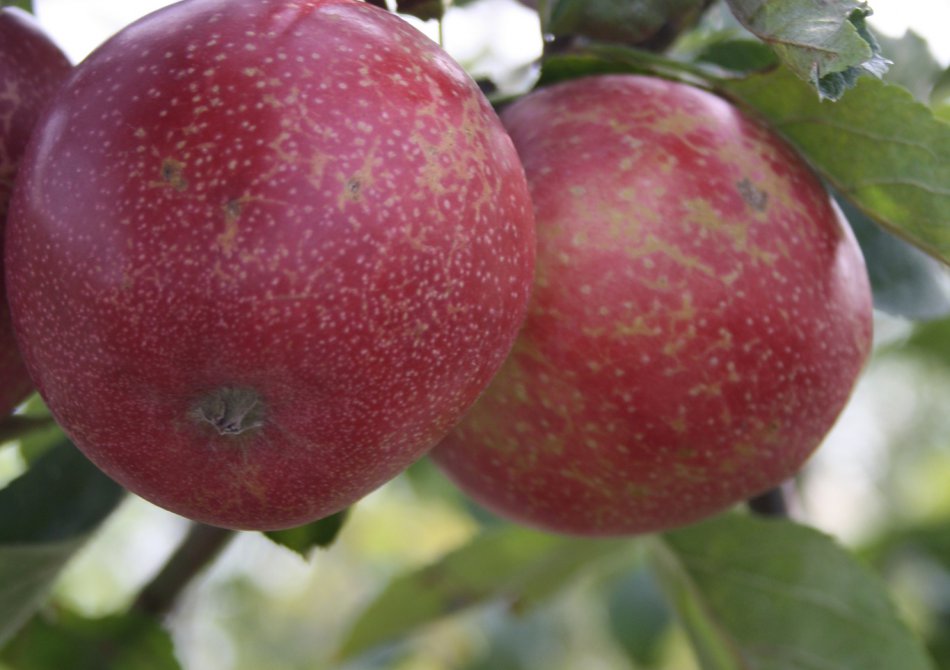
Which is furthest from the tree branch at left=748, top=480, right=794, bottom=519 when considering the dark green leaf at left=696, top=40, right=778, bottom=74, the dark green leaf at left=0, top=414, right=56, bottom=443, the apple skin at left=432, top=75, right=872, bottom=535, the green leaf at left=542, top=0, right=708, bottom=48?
the dark green leaf at left=0, top=414, right=56, bottom=443

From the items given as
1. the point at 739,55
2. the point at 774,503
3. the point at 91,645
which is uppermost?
the point at 739,55

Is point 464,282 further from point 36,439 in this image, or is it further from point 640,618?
point 640,618

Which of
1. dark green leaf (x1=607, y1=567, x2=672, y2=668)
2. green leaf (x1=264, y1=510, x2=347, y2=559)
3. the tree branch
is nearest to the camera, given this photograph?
green leaf (x1=264, y1=510, x2=347, y2=559)

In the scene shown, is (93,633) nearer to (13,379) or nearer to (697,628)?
(13,379)

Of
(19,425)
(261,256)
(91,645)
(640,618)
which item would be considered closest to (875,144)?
(261,256)

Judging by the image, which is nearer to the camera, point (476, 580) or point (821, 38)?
point (821, 38)

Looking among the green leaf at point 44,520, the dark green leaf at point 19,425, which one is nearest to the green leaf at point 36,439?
the green leaf at point 44,520

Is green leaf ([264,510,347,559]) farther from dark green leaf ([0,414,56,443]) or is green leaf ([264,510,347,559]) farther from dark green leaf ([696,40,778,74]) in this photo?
dark green leaf ([696,40,778,74])
